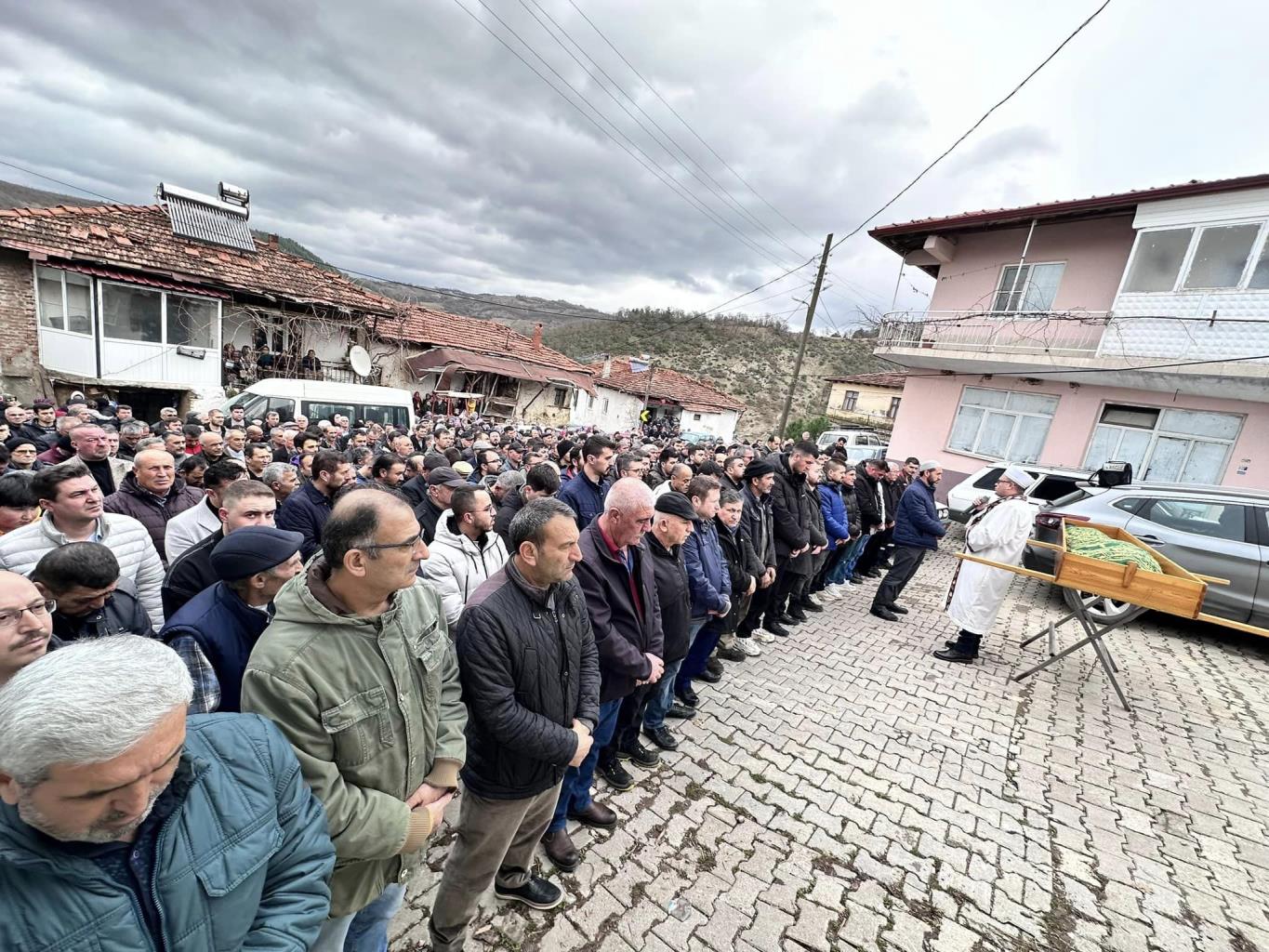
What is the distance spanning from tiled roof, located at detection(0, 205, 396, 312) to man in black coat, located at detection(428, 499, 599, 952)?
15524 mm

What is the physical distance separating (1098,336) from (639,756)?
14.5 meters

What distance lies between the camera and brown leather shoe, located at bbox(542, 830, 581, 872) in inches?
103

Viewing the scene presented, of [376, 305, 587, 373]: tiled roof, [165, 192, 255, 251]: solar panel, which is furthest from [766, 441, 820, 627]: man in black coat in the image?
[165, 192, 255, 251]: solar panel

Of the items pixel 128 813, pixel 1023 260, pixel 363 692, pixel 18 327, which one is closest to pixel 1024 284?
pixel 1023 260

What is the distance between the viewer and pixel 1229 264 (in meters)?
10.4

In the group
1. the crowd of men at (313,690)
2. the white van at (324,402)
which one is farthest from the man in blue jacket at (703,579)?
the white van at (324,402)

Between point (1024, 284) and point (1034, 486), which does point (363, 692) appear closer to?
point (1034, 486)

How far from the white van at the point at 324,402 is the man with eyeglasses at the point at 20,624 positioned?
32.6ft

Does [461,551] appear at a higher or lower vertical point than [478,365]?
lower

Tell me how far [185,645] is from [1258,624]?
942 centimetres

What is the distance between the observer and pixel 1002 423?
13695mm

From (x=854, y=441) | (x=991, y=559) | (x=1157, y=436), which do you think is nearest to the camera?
(x=991, y=559)

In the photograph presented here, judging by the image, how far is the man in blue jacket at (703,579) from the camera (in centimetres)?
357

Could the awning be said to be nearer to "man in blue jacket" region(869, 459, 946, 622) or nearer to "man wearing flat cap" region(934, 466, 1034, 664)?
"man in blue jacket" region(869, 459, 946, 622)
